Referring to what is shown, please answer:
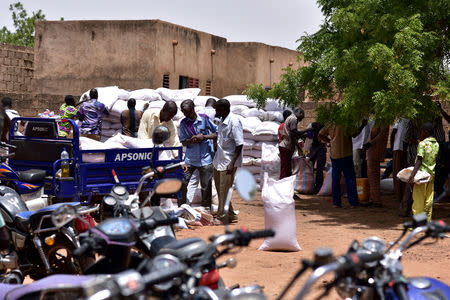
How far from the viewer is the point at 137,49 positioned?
19391 mm

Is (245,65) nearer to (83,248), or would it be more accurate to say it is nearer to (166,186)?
(166,186)

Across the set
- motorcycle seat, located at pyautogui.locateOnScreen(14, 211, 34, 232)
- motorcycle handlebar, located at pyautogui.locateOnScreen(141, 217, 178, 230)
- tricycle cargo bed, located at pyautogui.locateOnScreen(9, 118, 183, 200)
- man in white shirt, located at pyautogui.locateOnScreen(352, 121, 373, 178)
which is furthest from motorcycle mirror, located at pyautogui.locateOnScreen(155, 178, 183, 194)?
man in white shirt, located at pyautogui.locateOnScreen(352, 121, 373, 178)

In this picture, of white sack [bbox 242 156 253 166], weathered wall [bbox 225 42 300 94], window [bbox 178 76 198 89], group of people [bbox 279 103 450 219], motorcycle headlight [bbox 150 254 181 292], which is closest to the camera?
motorcycle headlight [bbox 150 254 181 292]

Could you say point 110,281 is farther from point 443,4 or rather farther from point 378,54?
point 443,4

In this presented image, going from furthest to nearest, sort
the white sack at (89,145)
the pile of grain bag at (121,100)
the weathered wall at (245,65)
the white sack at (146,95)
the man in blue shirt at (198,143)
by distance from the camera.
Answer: the weathered wall at (245,65) < the white sack at (146,95) < the pile of grain bag at (121,100) < the man in blue shirt at (198,143) < the white sack at (89,145)

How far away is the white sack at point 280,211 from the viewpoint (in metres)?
6.80

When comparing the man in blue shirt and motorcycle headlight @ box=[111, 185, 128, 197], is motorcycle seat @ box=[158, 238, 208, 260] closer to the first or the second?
motorcycle headlight @ box=[111, 185, 128, 197]

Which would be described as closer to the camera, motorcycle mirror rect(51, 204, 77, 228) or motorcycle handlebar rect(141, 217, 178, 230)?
motorcycle mirror rect(51, 204, 77, 228)

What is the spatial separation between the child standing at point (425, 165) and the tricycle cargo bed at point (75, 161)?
3067 millimetres

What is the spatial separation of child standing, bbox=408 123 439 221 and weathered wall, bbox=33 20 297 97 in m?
11.9

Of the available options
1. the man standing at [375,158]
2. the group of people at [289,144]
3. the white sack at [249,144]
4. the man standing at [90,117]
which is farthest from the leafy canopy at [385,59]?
the man standing at [90,117]

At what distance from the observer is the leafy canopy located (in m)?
8.60

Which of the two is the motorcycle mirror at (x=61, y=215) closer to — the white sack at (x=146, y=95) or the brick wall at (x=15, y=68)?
the white sack at (x=146, y=95)

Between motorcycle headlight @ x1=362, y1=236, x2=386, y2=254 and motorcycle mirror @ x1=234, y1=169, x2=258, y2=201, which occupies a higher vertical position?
motorcycle mirror @ x1=234, y1=169, x2=258, y2=201
